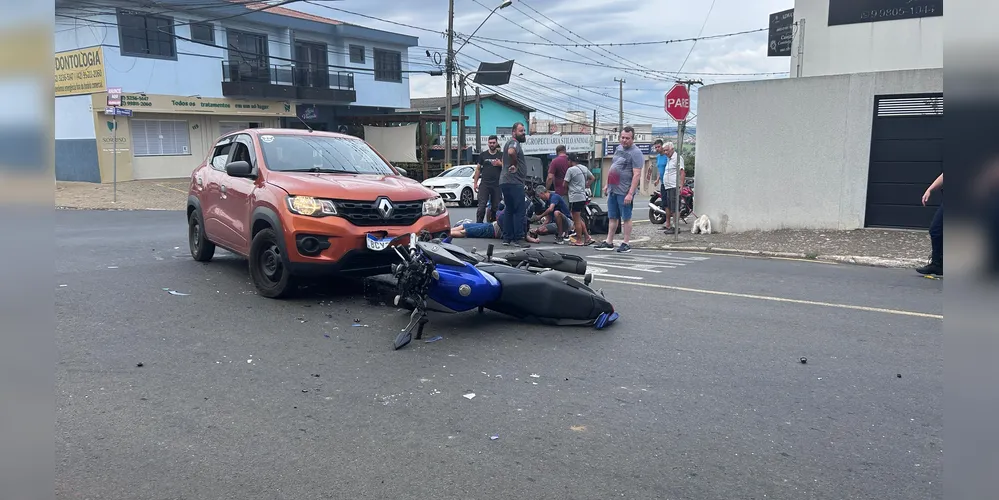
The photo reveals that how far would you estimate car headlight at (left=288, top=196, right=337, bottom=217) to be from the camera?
6.39m

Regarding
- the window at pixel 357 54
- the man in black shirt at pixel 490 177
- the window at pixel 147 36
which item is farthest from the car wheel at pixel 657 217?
the window at pixel 357 54

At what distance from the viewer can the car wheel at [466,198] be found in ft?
80.3

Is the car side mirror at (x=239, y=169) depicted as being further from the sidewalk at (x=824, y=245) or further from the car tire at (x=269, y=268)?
the sidewalk at (x=824, y=245)

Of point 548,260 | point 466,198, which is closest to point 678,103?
point 548,260

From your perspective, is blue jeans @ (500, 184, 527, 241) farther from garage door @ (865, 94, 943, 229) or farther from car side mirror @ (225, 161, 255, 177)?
garage door @ (865, 94, 943, 229)

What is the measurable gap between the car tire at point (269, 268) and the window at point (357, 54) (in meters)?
31.8

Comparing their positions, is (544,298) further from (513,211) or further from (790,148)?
(790,148)

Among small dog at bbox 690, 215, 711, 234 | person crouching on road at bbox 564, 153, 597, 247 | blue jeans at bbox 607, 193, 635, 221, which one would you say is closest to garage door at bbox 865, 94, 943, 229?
small dog at bbox 690, 215, 711, 234

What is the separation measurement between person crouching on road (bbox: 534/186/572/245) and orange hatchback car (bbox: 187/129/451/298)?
4940 mm

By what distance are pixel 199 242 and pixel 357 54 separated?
2996 cm

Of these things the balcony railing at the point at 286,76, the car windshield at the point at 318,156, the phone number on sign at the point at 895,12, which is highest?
the balcony railing at the point at 286,76

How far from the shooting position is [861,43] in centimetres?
1530
